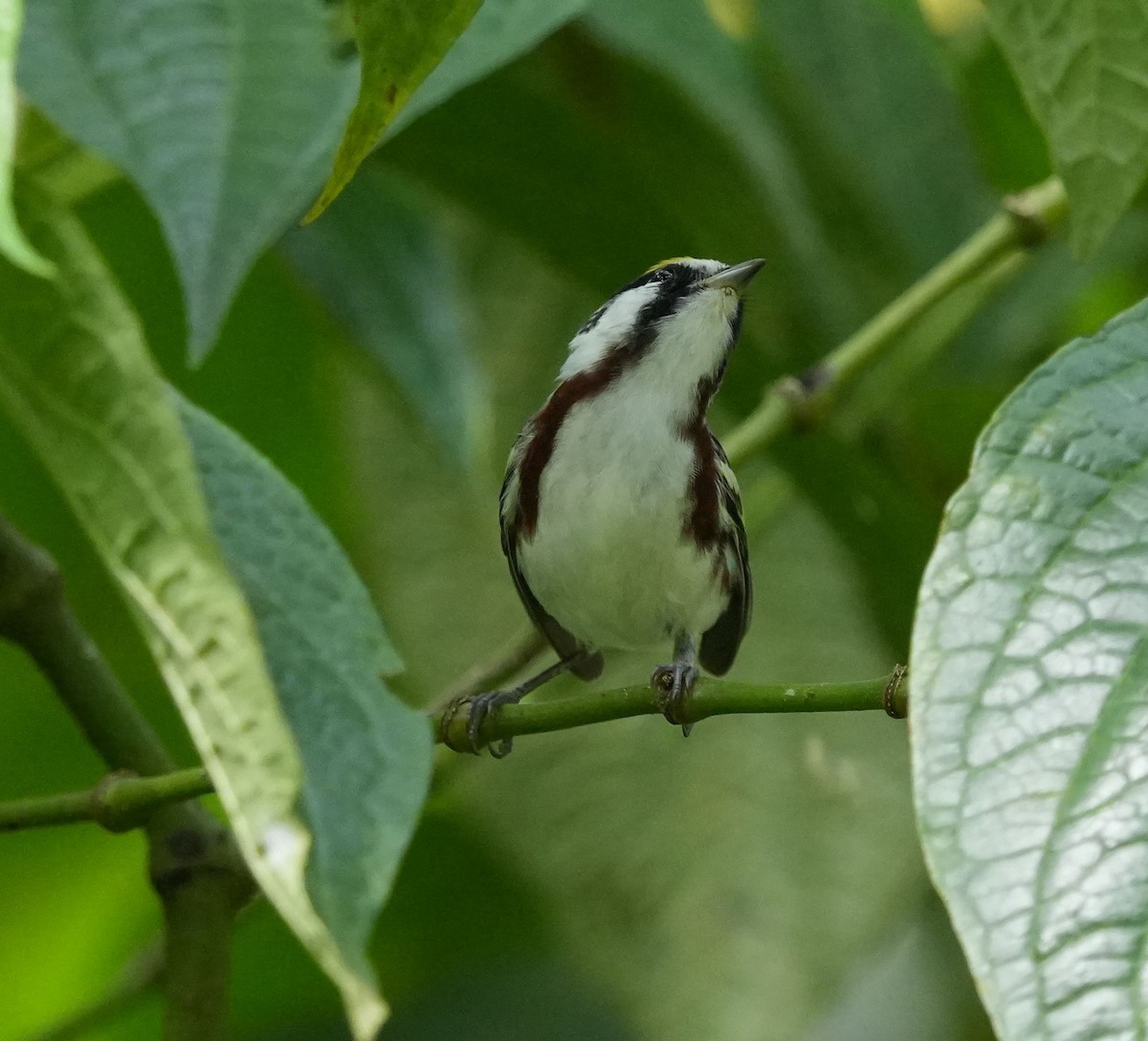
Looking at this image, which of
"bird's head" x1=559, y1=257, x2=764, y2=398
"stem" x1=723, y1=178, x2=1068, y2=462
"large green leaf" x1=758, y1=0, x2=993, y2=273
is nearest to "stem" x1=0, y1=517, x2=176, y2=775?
"stem" x1=723, y1=178, x2=1068, y2=462

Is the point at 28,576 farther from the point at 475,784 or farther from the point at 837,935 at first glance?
the point at 837,935

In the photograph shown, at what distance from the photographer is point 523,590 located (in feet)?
6.35

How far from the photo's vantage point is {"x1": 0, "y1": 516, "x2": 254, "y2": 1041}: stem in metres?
1.04

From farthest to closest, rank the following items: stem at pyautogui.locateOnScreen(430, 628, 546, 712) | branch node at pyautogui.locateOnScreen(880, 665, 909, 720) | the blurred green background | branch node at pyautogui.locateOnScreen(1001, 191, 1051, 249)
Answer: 1. the blurred green background
2. branch node at pyautogui.locateOnScreen(1001, 191, 1051, 249)
3. stem at pyautogui.locateOnScreen(430, 628, 546, 712)
4. branch node at pyautogui.locateOnScreen(880, 665, 909, 720)

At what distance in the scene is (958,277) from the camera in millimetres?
1552

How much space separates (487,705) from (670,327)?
0.70 m

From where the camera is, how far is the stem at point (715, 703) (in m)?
0.81

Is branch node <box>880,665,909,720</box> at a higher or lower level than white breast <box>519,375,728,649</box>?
higher

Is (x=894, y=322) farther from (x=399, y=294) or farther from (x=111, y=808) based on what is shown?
(x=111, y=808)

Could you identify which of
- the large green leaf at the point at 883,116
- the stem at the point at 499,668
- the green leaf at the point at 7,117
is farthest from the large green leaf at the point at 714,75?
the green leaf at the point at 7,117

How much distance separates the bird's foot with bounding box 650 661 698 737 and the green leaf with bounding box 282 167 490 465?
28 centimetres

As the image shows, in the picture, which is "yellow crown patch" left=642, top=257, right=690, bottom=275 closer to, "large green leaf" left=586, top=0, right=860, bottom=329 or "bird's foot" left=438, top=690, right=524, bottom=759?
"large green leaf" left=586, top=0, right=860, bottom=329

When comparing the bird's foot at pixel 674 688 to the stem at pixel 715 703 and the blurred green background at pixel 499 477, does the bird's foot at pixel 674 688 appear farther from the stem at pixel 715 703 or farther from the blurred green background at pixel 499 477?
the blurred green background at pixel 499 477

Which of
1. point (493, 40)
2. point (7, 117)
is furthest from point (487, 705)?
point (7, 117)
